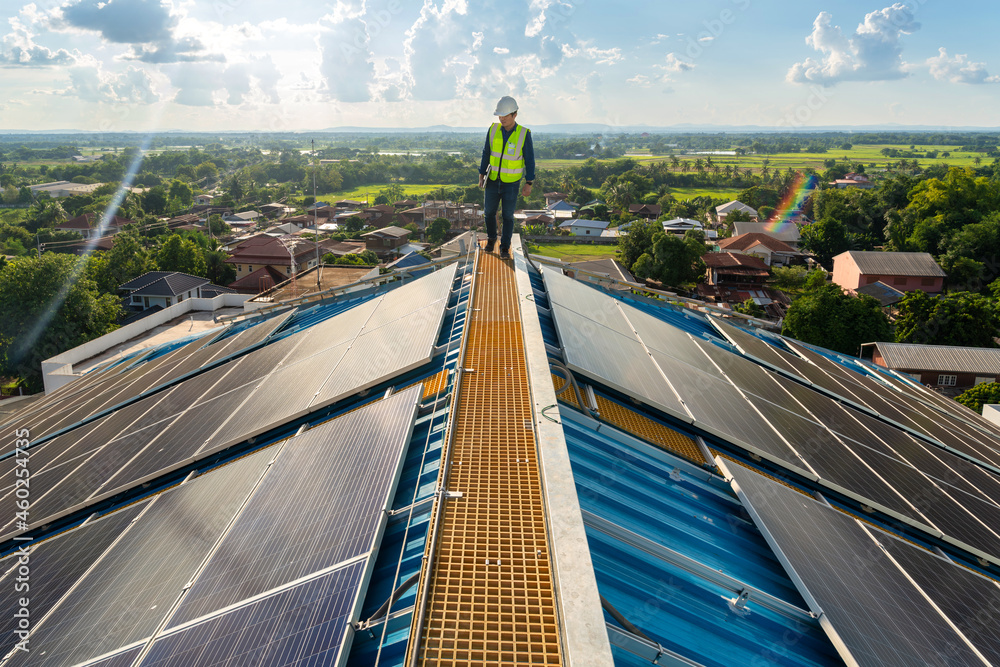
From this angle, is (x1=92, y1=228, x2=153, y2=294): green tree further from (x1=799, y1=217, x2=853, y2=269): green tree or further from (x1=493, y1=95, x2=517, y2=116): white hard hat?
(x1=799, y1=217, x2=853, y2=269): green tree

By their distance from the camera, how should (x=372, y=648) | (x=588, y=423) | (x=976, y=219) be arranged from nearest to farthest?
(x=372, y=648), (x=588, y=423), (x=976, y=219)

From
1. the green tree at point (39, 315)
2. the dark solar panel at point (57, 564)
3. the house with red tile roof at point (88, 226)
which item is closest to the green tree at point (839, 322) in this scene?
the dark solar panel at point (57, 564)

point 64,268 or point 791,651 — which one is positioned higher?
point 791,651

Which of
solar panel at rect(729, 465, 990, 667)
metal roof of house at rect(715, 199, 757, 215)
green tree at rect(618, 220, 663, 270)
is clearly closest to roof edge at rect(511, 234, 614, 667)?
solar panel at rect(729, 465, 990, 667)

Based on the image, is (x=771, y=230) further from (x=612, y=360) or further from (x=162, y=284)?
(x=612, y=360)

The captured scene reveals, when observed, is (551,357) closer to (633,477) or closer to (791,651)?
(633,477)

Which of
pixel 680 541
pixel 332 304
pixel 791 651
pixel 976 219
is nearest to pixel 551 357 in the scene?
pixel 680 541

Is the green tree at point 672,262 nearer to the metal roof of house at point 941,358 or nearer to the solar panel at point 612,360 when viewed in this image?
the metal roof of house at point 941,358
